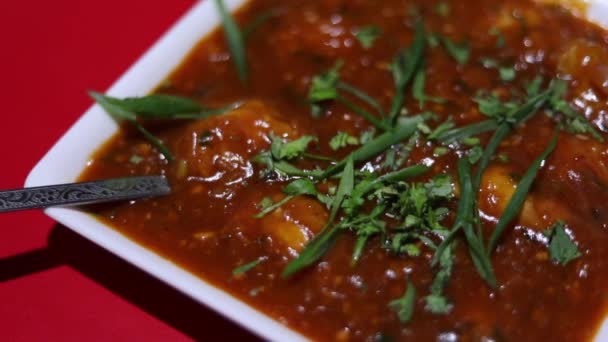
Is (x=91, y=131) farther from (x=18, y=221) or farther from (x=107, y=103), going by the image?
(x=18, y=221)

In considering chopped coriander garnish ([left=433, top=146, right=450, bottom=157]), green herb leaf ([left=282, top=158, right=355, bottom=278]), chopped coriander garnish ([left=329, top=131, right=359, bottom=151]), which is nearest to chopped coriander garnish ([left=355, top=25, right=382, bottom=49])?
chopped coriander garnish ([left=329, top=131, right=359, bottom=151])

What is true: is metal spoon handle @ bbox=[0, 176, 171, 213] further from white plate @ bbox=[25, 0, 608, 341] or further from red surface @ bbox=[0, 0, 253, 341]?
red surface @ bbox=[0, 0, 253, 341]

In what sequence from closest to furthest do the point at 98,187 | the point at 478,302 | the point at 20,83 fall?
the point at 478,302 < the point at 98,187 < the point at 20,83

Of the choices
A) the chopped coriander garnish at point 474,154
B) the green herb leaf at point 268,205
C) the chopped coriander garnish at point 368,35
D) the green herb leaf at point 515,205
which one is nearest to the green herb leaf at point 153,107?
the green herb leaf at point 268,205

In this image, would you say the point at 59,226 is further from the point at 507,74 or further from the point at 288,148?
the point at 507,74

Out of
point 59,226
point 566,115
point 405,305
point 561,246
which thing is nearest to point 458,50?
point 566,115

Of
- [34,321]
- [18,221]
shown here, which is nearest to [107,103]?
[18,221]
